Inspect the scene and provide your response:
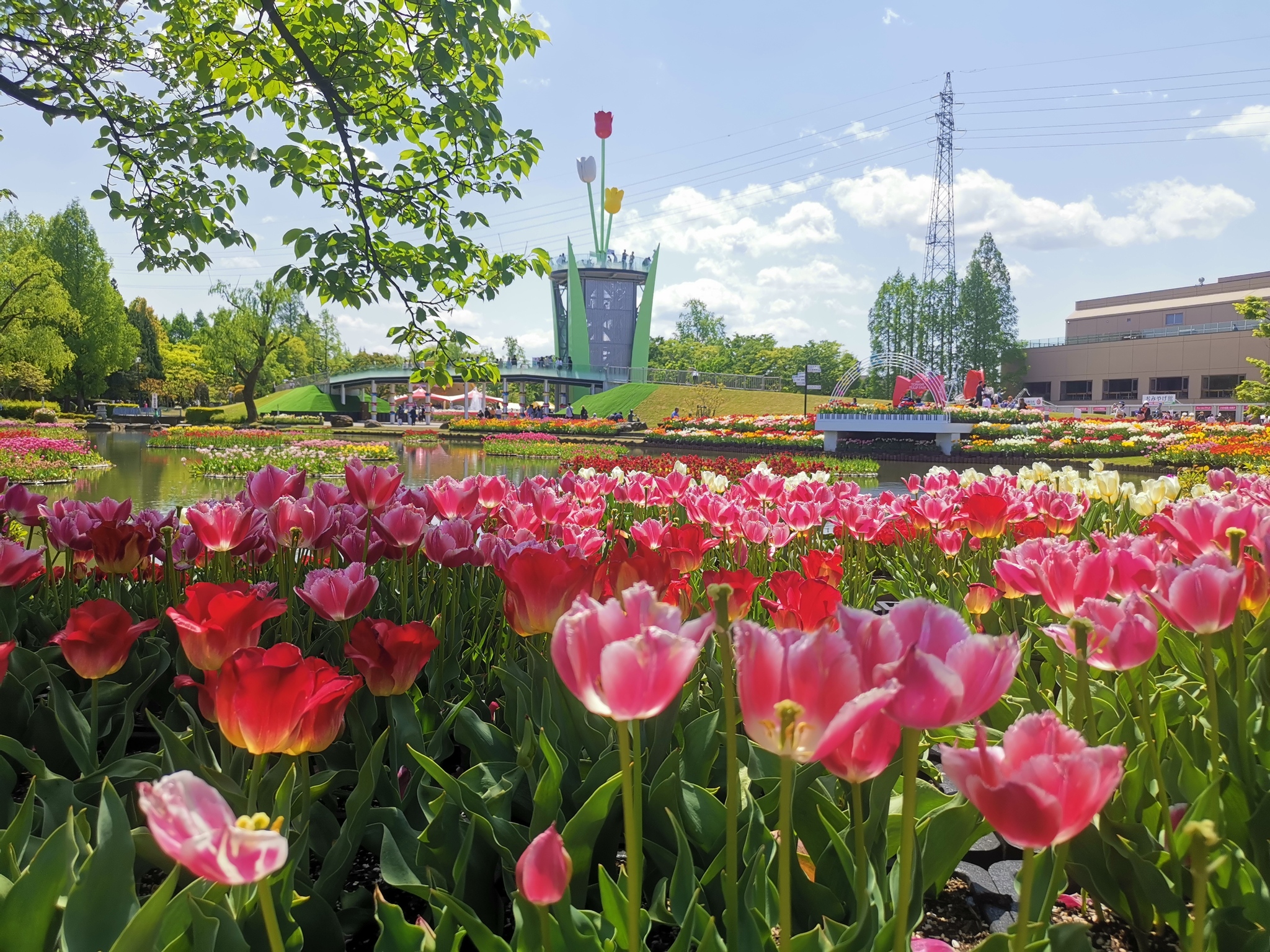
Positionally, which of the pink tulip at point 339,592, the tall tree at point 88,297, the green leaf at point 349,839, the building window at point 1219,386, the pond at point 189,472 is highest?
the tall tree at point 88,297

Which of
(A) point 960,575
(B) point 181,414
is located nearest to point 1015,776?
(A) point 960,575

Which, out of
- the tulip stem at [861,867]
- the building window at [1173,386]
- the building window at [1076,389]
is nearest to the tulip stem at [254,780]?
the tulip stem at [861,867]

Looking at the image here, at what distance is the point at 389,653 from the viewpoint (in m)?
1.52

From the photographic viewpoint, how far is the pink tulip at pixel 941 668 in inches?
27.2

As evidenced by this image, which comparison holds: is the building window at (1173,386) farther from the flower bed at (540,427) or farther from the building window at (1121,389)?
the flower bed at (540,427)

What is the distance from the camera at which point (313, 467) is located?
1508cm

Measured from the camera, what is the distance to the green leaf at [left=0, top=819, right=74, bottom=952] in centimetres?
96

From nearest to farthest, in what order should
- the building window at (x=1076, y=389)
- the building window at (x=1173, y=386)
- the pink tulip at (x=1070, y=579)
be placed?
the pink tulip at (x=1070, y=579) → the building window at (x=1173, y=386) → the building window at (x=1076, y=389)

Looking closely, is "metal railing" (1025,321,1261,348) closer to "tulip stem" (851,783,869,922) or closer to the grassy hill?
the grassy hill

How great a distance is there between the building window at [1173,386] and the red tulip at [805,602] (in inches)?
2571

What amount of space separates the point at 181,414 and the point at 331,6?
62.0 metres

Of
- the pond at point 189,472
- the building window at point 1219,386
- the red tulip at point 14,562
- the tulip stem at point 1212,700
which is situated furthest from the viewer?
the building window at point 1219,386

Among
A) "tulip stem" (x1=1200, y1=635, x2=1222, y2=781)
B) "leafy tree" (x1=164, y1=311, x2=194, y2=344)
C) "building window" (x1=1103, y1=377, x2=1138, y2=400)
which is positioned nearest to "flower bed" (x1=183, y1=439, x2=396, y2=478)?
"tulip stem" (x1=1200, y1=635, x2=1222, y2=781)

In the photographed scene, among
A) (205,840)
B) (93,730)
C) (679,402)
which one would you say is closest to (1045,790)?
(205,840)
